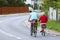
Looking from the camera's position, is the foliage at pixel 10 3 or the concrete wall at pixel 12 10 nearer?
the foliage at pixel 10 3

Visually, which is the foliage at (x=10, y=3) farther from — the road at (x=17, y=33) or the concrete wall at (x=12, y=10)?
the road at (x=17, y=33)

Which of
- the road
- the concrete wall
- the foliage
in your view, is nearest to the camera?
the road

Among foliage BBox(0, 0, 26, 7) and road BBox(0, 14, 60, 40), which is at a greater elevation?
road BBox(0, 14, 60, 40)

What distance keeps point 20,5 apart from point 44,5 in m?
36.1

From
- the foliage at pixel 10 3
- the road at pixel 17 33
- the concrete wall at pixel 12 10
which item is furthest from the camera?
the concrete wall at pixel 12 10

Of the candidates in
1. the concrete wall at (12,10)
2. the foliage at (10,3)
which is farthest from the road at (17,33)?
the concrete wall at (12,10)

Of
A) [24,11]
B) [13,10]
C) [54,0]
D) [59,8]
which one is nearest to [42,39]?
[59,8]

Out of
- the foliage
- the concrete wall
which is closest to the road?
the foliage

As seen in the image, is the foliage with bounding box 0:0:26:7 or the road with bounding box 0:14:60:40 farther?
the foliage with bounding box 0:0:26:7

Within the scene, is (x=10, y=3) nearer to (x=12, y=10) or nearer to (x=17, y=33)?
(x=12, y=10)

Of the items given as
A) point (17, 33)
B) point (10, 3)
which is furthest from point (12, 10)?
point (17, 33)

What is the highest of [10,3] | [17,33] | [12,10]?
[17,33]

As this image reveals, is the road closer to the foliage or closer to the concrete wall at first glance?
the foliage

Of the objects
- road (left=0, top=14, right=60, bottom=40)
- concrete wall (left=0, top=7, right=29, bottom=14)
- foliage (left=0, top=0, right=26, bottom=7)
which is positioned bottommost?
concrete wall (left=0, top=7, right=29, bottom=14)
